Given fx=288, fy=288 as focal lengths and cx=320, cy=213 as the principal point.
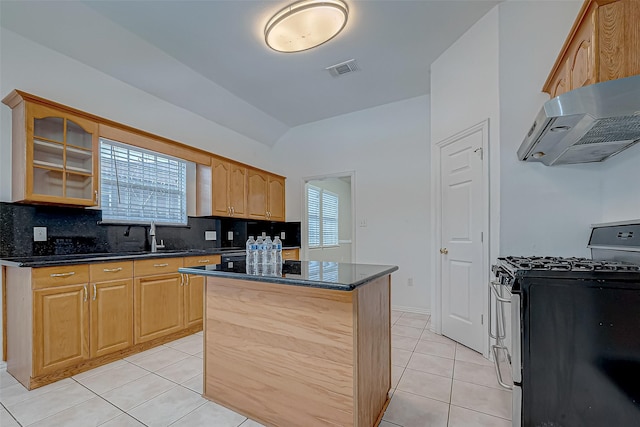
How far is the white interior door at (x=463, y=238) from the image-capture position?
8.89ft

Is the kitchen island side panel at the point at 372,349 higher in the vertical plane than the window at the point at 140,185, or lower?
lower

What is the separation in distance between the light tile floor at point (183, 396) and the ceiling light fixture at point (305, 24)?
9.18 ft

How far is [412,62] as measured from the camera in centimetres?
330

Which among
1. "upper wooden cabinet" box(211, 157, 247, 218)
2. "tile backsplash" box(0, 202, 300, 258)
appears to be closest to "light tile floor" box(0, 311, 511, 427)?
"tile backsplash" box(0, 202, 300, 258)

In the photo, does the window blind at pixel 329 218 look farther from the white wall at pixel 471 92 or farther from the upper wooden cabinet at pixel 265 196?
the white wall at pixel 471 92

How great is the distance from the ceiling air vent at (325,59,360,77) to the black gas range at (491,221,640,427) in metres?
2.78

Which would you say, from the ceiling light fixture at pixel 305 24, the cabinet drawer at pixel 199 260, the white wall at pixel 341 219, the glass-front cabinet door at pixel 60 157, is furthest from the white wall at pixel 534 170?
the white wall at pixel 341 219

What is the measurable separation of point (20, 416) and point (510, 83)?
13.9 ft

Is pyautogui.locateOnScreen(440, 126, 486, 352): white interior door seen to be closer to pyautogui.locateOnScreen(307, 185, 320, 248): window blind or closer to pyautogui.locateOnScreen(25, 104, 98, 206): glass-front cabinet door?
pyautogui.locateOnScreen(307, 185, 320, 248): window blind

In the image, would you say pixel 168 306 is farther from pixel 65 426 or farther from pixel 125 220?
pixel 65 426

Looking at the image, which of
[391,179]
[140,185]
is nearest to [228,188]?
[140,185]

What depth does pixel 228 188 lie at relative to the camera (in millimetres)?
4137

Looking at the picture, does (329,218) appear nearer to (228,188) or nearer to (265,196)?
(265,196)

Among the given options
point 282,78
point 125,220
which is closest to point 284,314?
point 125,220
